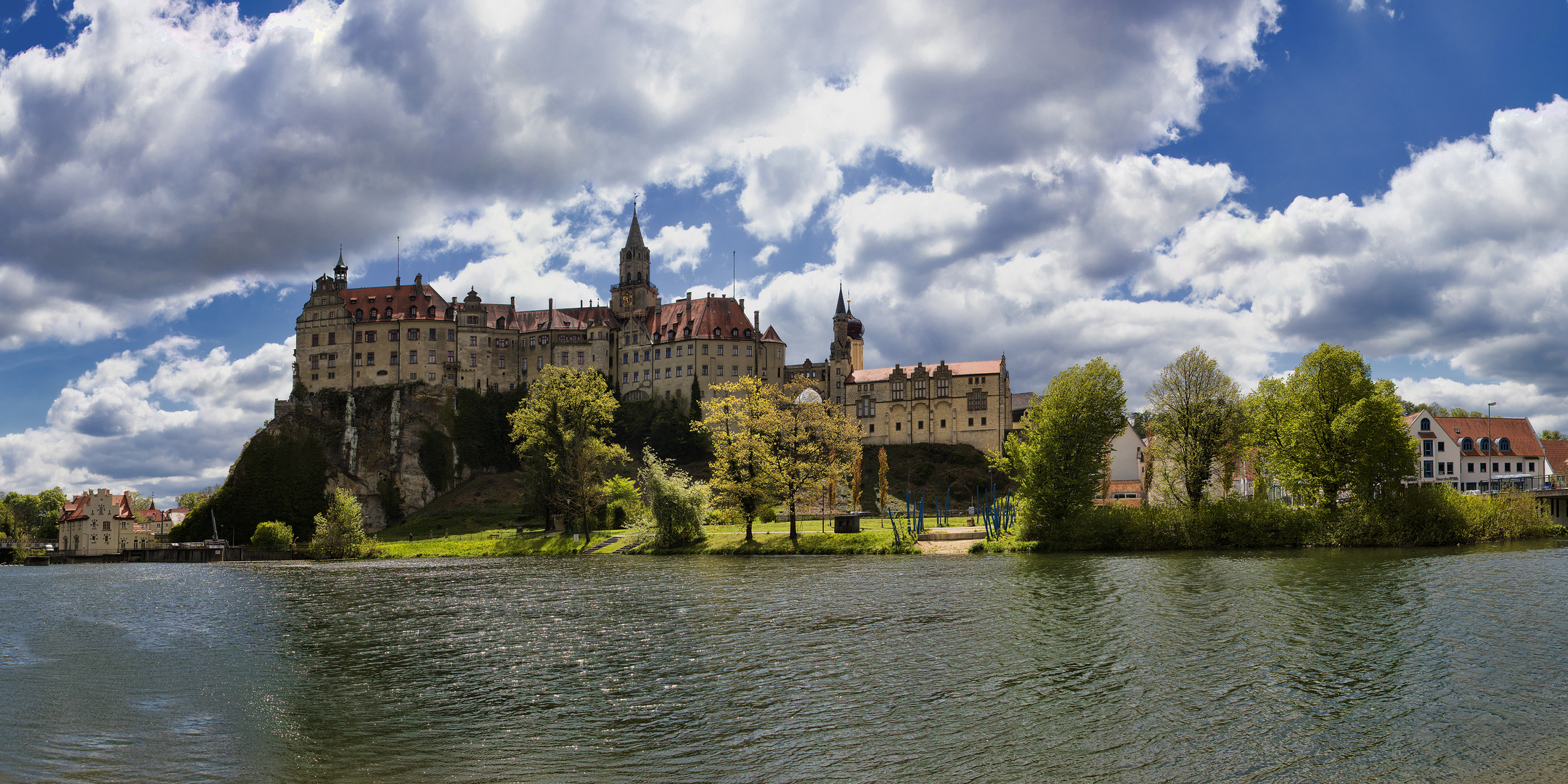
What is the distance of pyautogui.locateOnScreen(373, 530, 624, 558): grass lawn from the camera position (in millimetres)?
73875

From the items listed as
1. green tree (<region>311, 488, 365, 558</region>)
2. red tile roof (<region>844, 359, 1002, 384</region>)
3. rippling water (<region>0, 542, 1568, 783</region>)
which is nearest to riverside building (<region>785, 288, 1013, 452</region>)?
red tile roof (<region>844, 359, 1002, 384</region>)

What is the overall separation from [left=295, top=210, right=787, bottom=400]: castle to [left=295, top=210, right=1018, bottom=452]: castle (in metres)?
0.14

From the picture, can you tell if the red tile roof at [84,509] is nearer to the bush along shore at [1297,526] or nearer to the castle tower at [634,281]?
the castle tower at [634,281]

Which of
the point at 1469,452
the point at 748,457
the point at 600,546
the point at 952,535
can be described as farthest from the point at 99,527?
the point at 1469,452

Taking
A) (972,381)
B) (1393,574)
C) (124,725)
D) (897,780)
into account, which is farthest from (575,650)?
(972,381)

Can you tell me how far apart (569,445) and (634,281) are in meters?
69.8

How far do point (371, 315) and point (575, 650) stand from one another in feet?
376

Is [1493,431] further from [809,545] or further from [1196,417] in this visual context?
[809,545]

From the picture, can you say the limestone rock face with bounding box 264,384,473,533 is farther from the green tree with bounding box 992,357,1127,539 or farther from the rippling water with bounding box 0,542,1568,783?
the green tree with bounding box 992,357,1127,539

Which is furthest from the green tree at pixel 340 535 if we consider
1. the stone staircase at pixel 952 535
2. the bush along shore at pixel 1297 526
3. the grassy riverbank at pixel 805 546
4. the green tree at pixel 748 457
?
the bush along shore at pixel 1297 526

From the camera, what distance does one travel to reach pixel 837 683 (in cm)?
2152

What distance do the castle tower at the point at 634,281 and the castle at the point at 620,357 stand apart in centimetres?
529

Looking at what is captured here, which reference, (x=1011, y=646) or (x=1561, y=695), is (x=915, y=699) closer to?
(x=1011, y=646)

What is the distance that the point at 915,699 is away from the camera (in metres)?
19.9
